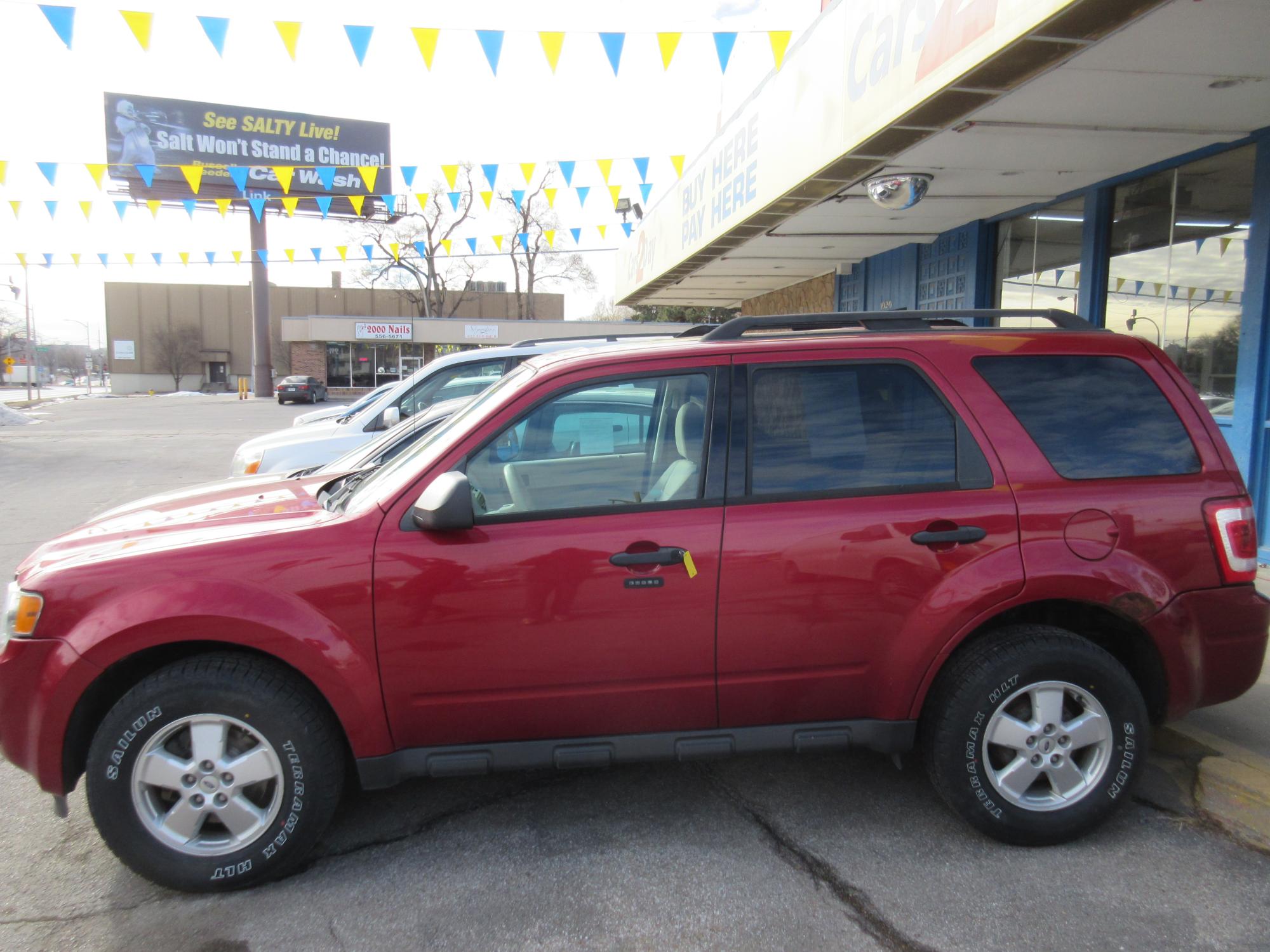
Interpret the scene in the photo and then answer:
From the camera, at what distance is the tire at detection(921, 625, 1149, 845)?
122 inches

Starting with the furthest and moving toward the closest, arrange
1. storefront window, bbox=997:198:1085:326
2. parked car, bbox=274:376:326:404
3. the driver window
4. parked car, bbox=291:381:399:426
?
parked car, bbox=274:376:326:404, parked car, bbox=291:381:399:426, storefront window, bbox=997:198:1085:326, the driver window

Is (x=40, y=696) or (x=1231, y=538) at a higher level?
(x=1231, y=538)

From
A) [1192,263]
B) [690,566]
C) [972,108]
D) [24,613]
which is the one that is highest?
[972,108]

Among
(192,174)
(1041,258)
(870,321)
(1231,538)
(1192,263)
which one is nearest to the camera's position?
(1231,538)

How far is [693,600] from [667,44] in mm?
7187

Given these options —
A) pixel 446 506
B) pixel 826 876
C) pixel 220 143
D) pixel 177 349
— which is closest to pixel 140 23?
pixel 446 506

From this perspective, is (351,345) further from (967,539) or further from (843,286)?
(967,539)

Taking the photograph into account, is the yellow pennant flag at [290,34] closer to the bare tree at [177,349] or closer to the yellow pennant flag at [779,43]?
the yellow pennant flag at [779,43]

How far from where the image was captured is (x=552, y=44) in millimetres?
8445

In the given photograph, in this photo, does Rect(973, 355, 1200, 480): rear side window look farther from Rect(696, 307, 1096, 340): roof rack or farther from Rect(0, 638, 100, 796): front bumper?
Rect(0, 638, 100, 796): front bumper

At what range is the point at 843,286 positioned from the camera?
14891 mm

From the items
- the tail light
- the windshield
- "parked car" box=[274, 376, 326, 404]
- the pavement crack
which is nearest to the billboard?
"parked car" box=[274, 376, 326, 404]

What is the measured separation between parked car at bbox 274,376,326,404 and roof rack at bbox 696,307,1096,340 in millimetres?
43639

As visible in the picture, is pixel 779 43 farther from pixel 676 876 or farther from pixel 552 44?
pixel 676 876
